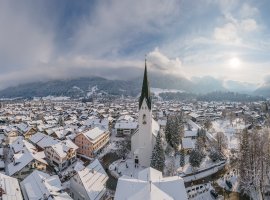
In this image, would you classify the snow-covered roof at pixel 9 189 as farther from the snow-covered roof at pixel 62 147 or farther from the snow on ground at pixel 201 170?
the snow on ground at pixel 201 170

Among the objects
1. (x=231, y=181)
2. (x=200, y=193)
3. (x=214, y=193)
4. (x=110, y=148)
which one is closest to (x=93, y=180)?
(x=200, y=193)

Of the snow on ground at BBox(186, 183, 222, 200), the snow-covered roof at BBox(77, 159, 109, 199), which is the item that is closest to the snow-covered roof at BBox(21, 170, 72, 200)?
the snow-covered roof at BBox(77, 159, 109, 199)

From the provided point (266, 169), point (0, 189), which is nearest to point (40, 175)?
point (0, 189)

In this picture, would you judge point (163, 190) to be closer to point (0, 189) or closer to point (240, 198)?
point (240, 198)

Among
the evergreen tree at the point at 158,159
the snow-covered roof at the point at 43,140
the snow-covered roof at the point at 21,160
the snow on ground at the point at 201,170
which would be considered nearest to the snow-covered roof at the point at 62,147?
the snow-covered roof at the point at 43,140

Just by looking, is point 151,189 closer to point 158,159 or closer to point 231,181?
point 158,159

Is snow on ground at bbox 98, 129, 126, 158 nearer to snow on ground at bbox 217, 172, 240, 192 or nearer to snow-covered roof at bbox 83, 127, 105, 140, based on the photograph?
snow-covered roof at bbox 83, 127, 105, 140

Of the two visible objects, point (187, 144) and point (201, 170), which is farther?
point (187, 144)
